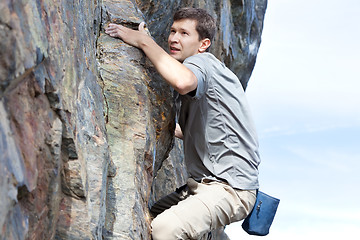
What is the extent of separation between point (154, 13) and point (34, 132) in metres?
4.77

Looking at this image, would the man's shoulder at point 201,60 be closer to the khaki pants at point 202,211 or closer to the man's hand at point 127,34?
the man's hand at point 127,34

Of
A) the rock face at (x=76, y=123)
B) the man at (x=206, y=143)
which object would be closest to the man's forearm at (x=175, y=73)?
the man at (x=206, y=143)

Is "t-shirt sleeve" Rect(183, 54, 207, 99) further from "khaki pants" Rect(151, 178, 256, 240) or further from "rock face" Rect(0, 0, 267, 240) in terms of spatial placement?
"khaki pants" Rect(151, 178, 256, 240)

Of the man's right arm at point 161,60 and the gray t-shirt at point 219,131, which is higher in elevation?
the man's right arm at point 161,60

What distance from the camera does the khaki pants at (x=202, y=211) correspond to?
4.76m

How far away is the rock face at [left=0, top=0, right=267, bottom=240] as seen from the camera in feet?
9.67

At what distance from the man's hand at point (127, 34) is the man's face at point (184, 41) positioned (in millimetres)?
339

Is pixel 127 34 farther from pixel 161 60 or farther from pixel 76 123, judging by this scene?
pixel 76 123

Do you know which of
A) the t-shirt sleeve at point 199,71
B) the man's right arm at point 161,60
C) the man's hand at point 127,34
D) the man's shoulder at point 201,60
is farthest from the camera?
the man's hand at point 127,34

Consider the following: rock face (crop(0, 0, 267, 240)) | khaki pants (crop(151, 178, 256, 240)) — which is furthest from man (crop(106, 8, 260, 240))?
rock face (crop(0, 0, 267, 240))

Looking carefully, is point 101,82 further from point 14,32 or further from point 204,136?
point 14,32

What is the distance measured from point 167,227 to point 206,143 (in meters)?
1.00

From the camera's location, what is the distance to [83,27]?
188 inches

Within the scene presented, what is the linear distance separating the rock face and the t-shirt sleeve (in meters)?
0.61
